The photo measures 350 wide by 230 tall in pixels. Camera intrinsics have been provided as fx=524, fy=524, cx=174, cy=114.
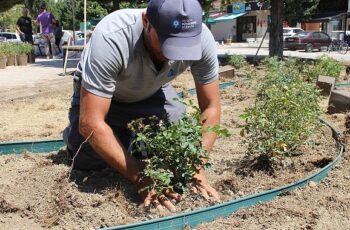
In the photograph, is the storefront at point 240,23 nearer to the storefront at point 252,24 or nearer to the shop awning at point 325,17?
the storefront at point 252,24

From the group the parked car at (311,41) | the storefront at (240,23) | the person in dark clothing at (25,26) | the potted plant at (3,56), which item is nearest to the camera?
the potted plant at (3,56)

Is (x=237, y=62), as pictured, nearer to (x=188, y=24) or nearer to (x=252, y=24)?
(x=188, y=24)

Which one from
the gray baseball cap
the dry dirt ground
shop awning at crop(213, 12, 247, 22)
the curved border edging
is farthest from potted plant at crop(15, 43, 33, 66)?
shop awning at crop(213, 12, 247, 22)

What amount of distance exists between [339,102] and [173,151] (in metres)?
4.01

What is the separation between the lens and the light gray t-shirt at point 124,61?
2852 mm

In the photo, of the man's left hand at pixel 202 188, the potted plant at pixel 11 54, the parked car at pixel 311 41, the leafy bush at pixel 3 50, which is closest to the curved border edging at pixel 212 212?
the man's left hand at pixel 202 188

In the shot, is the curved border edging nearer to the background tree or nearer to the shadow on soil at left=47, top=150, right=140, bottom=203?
the shadow on soil at left=47, top=150, right=140, bottom=203

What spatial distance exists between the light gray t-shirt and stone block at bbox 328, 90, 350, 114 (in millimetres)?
3464

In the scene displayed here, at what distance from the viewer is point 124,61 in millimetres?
2939

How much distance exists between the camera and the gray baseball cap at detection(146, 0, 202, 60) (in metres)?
2.59

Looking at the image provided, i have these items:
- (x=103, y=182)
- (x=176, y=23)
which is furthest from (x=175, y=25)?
(x=103, y=182)

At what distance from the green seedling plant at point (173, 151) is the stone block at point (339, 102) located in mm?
3666

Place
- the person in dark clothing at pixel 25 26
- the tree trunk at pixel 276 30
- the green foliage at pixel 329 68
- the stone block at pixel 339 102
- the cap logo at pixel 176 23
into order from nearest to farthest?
the cap logo at pixel 176 23 → the stone block at pixel 339 102 → the green foliage at pixel 329 68 → the tree trunk at pixel 276 30 → the person in dark clothing at pixel 25 26

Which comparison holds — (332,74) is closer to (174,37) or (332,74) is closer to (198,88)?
(198,88)
